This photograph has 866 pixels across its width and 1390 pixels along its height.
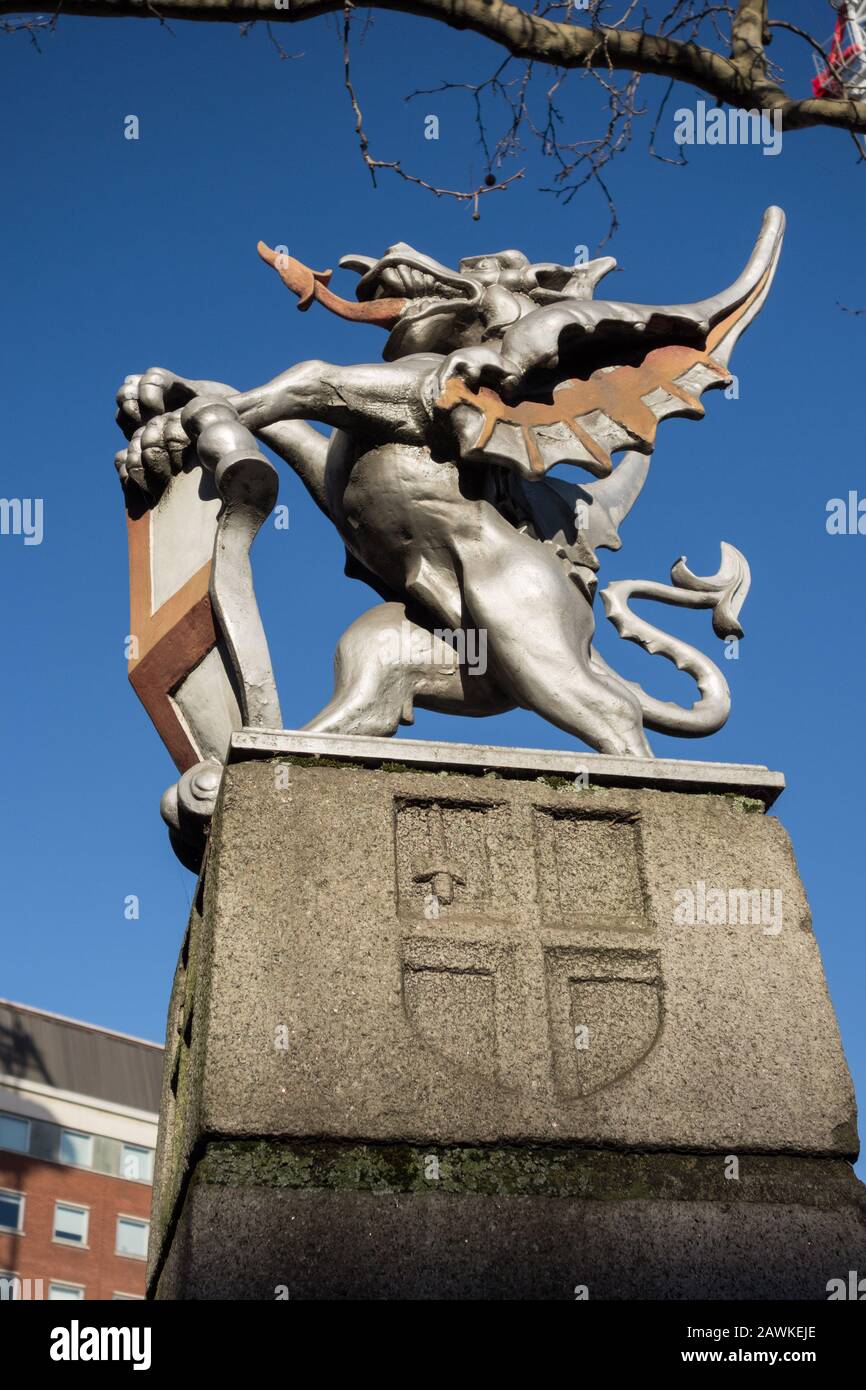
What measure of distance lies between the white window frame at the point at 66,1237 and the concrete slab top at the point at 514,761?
97.4ft

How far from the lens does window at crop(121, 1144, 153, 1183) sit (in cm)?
3288

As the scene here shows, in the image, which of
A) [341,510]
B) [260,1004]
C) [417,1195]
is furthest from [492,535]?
[417,1195]

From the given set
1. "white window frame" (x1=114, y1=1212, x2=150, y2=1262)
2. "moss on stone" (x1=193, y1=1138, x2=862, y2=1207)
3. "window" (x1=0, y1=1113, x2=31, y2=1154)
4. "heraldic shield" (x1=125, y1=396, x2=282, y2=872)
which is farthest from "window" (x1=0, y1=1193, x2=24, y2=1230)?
"moss on stone" (x1=193, y1=1138, x2=862, y2=1207)

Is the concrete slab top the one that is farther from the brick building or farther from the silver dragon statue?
the brick building

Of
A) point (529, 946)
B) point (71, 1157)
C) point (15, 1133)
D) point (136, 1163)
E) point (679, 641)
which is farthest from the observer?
point (136, 1163)

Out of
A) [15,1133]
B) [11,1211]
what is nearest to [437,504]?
[11,1211]

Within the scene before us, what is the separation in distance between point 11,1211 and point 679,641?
2893 centimetres

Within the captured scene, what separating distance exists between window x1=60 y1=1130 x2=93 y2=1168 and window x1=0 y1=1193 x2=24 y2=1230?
3.85 ft

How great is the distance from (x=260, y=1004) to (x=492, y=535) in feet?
5.57

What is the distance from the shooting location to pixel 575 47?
18.8 ft

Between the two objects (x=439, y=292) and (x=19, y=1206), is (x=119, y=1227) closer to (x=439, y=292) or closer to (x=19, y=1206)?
(x=19, y=1206)

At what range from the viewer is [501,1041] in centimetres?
397

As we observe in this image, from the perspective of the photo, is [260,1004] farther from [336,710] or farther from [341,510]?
[341,510]

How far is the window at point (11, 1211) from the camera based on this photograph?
3108cm
